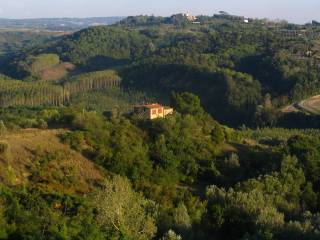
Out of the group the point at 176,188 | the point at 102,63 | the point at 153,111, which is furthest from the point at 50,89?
the point at 176,188

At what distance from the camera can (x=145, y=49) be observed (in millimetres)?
137125

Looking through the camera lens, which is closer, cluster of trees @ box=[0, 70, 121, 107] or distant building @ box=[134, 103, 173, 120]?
distant building @ box=[134, 103, 173, 120]

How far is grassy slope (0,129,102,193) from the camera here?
31984 mm

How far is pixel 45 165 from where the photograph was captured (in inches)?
1323

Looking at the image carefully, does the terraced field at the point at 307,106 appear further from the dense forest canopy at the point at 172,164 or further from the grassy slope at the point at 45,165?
the grassy slope at the point at 45,165

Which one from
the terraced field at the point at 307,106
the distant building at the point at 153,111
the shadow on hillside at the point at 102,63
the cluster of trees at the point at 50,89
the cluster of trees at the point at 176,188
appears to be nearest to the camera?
the cluster of trees at the point at 176,188

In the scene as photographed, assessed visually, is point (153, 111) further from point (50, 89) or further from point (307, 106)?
point (50, 89)

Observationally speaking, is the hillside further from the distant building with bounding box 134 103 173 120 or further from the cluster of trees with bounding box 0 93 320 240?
the cluster of trees with bounding box 0 93 320 240

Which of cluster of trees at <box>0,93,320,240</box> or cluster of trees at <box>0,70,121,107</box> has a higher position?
cluster of trees at <box>0,93,320,240</box>

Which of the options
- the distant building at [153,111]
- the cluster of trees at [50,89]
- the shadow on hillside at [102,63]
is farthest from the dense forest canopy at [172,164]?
the shadow on hillside at [102,63]

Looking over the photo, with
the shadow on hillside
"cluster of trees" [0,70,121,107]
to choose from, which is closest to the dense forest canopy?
"cluster of trees" [0,70,121,107]

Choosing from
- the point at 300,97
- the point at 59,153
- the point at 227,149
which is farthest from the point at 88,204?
the point at 300,97

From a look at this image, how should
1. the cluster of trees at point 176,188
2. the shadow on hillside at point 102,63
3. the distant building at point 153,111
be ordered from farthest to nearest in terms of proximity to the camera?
the shadow on hillside at point 102,63 < the distant building at point 153,111 < the cluster of trees at point 176,188

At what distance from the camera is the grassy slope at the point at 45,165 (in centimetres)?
3198
